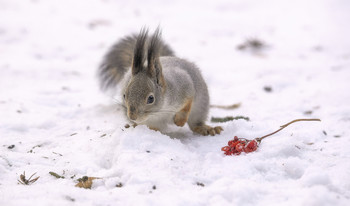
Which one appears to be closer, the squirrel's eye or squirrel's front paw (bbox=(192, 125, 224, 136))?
the squirrel's eye

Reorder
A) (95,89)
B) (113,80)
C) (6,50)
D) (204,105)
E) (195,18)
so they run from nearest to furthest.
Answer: (204,105)
(113,80)
(95,89)
(6,50)
(195,18)

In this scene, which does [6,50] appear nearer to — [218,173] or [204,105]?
[204,105]

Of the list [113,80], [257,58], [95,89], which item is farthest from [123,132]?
[257,58]

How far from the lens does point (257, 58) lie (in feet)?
14.7

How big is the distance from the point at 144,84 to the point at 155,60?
0.17 meters

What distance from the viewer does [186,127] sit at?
2678 millimetres

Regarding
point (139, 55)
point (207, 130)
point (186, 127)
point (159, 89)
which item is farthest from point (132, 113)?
point (186, 127)

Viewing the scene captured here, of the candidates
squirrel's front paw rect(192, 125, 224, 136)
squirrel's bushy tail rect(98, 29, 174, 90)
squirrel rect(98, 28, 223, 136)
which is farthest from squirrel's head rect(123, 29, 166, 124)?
squirrel's bushy tail rect(98, 29, 174, 90)

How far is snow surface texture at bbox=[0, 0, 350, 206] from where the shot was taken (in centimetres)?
158

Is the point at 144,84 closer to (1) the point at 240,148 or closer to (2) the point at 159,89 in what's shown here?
(2) the point at 159,89

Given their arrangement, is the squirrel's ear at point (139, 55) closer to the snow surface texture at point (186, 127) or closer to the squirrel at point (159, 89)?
the squirrel at point (159, 89)

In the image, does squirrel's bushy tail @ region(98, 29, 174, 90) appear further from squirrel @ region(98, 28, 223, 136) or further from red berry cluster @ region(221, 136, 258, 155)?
red berry cluster @ region(221, 136, 258, 155)

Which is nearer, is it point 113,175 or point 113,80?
point 113,175

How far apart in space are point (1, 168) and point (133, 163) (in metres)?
0.66
